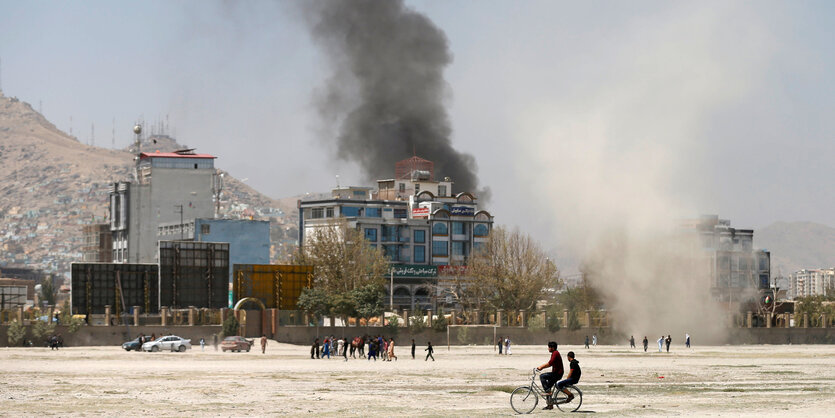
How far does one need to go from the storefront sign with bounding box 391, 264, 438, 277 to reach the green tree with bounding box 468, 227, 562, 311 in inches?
1425

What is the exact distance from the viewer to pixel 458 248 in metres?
179

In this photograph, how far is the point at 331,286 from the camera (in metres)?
121

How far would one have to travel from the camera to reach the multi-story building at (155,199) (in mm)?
189000

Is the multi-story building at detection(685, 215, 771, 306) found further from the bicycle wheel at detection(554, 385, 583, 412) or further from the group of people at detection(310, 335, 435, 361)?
the bicycle wheel at detection(554, 385, 583, 412)

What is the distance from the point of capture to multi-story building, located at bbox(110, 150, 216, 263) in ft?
620

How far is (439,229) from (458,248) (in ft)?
13.6

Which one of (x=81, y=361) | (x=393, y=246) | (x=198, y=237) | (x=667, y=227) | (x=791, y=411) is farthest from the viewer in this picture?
(x=198, y=237)

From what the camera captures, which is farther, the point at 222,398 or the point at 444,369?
the point at 444,369

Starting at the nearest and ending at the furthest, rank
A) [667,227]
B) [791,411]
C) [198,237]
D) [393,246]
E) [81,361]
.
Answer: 1. [791,411]
2. [81,361]
3. [667,227]
4. [393,246]
5. [198,237]

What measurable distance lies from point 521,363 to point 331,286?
53.0 metres

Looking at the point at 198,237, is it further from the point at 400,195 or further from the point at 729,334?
the point at 729,334

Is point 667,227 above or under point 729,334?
above

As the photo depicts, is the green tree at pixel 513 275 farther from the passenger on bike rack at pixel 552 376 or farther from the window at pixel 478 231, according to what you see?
the passenger on bike rack at pixel 552 376

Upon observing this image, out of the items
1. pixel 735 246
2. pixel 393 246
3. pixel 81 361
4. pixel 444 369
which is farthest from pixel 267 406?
pixel 735 246
